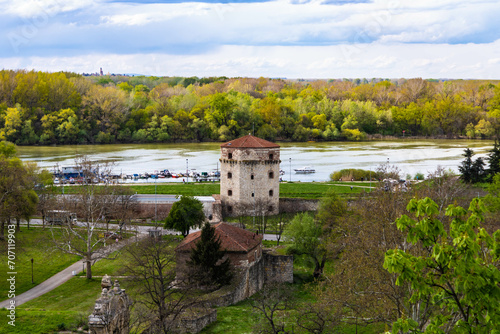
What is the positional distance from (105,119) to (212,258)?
82927mm

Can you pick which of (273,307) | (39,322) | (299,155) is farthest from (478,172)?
(39,322)

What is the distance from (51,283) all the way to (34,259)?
3.75 m

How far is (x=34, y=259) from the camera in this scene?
2988 cm

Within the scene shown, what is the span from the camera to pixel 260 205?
143 feet

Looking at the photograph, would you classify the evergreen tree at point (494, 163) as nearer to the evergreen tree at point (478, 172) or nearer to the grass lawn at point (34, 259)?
the evergreen tree at point (478, 172)

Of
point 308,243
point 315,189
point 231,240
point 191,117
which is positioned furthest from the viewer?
point 191,117

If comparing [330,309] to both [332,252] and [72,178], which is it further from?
[72,178]

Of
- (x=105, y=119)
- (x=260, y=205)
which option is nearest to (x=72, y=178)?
(x=260, y=205)

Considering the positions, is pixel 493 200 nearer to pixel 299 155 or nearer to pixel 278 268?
pixel 278 268

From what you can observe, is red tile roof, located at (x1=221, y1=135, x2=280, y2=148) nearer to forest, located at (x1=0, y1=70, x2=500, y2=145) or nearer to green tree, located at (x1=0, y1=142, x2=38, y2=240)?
green tree, located at (x1=0, y1=142, x2=38, y2=240)

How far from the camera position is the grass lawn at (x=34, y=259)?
26259mm

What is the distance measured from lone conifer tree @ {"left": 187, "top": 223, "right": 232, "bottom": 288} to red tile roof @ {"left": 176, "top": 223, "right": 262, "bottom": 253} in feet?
1.86

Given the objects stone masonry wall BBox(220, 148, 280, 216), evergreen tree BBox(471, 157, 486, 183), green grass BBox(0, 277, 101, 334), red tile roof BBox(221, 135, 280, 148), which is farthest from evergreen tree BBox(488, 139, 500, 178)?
green grass BBox(0, 277, 101, 334)

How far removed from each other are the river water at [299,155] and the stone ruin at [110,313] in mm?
49204
